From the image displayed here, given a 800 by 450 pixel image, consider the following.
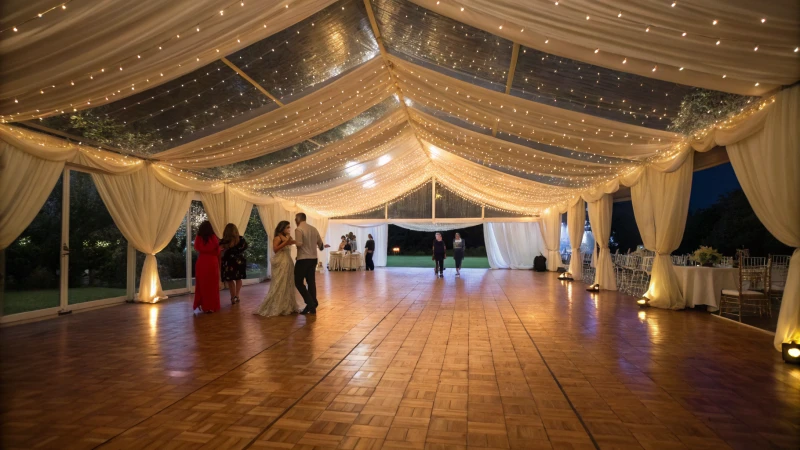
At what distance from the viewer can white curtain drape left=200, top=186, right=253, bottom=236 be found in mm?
8837

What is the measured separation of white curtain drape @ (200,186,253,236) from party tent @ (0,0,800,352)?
0.08 metres

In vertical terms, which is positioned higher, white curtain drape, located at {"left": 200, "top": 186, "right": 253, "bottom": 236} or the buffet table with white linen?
white curtain drape, located at {"left": 200, "top": 186, "right": 253, "bottom": 236}

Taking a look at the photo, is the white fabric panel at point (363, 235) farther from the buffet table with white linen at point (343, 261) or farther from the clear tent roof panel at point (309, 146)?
the clear tent roof panel at point (309, 146)

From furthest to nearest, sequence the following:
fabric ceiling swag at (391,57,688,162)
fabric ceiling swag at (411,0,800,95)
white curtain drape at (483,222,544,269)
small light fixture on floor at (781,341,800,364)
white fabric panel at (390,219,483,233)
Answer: white curtain drape at (483,222,544,269), white fabric panel at (390,219,483,233), fabric ceiling swag at (391,57,688,162), small light fixture on floor at (781,341,800,364), fabric ceiling swag at (411,0,800,95)

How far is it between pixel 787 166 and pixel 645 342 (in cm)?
188

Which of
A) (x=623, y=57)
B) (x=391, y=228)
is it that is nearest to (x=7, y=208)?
(x=623, y=57)

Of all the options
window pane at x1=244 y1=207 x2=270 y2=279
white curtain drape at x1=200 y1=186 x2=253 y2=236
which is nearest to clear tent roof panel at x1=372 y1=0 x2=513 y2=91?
white curtain drape at x1=200 y1=186 x2=253 y2=236

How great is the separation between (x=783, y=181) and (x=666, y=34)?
1.86m

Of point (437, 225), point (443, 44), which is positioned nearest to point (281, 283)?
point (443, 44)

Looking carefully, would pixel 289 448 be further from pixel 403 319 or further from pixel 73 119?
pixel 73 119

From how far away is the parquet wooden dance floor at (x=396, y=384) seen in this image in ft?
7.47

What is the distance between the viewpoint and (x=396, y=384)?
10.0 feet

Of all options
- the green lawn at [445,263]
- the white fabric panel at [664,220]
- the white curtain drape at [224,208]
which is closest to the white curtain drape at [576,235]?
the white fabric panel at [664,220]

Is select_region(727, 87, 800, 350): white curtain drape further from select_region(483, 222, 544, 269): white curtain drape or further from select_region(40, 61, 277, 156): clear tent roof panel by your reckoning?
select_region(483, 222, 544, 269): white curtain drape
